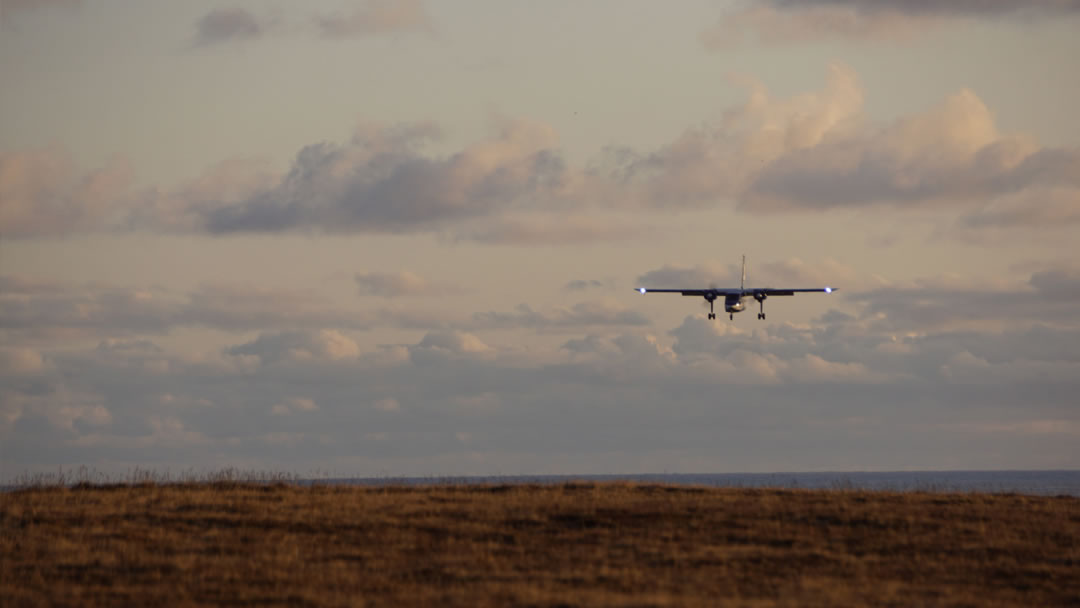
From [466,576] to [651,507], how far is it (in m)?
11.4

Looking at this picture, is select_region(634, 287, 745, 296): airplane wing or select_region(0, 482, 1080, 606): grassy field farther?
select_region(634, 287, 745, 296): airplane wing

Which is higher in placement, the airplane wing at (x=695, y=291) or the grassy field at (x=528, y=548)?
the airplane wing at (x=695, y=291)

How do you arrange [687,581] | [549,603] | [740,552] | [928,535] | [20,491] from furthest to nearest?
[20,491]
[928,535]
[740,552]
[687,581]
[549,603]

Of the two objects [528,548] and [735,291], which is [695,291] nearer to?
[735,291]

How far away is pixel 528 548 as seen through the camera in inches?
1412

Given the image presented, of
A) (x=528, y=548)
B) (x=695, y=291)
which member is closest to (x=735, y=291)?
(x=695, y=291)

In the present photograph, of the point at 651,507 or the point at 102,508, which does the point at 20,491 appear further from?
the point at 651,507

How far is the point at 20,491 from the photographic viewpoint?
47188 mm

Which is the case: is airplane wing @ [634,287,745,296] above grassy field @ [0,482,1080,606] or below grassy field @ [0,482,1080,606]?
above

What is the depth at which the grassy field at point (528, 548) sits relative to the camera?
99.5 feet

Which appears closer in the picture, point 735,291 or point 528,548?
point 528,548

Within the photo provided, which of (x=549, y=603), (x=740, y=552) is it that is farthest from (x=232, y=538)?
(x=740, y=552)

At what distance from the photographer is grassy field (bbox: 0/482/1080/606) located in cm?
3031

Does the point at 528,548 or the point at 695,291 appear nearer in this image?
the point at 528,548
